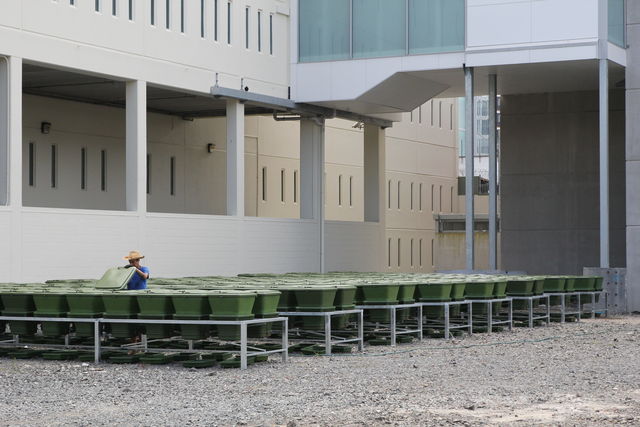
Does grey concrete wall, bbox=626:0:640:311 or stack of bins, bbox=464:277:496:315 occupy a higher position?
grey concrete wall, bbox=626:0:640:311

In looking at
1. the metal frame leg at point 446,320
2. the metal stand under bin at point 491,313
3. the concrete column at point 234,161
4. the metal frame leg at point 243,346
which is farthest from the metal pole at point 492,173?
the metal frame leg at point 243,346

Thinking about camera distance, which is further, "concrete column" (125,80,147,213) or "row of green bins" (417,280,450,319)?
"concrete column" (125,80,147,213)

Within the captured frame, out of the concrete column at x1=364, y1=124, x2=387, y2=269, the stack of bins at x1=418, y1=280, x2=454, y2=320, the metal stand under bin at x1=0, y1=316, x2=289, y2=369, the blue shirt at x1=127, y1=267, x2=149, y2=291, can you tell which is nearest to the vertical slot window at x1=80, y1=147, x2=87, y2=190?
the concrete column at x1=364, y1=124, x2=387, y2=269

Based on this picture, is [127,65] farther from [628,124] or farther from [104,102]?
[628,124]

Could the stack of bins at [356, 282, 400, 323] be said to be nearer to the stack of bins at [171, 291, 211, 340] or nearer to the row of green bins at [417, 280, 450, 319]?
the row of green bins at [417, 280, 450, 319]

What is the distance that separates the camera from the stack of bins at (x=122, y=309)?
1648cm

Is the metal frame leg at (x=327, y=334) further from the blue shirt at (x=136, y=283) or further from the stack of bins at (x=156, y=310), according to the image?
the blue shirt at (x=136, y=283)

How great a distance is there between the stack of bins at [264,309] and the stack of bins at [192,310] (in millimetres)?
649

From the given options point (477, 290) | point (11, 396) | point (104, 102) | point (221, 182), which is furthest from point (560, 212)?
point (11, 396)

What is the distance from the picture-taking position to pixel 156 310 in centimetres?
1628

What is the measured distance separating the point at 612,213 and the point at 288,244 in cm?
1053

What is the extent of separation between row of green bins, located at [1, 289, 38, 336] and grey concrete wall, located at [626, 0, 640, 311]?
18.9 metres

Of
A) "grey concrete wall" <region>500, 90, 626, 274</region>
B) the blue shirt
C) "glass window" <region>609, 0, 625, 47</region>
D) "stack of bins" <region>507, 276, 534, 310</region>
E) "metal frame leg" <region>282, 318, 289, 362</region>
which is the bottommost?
"metal frame leg" <region>282, 318, 289, 362</region>

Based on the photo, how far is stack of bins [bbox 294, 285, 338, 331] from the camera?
58.0 feet
